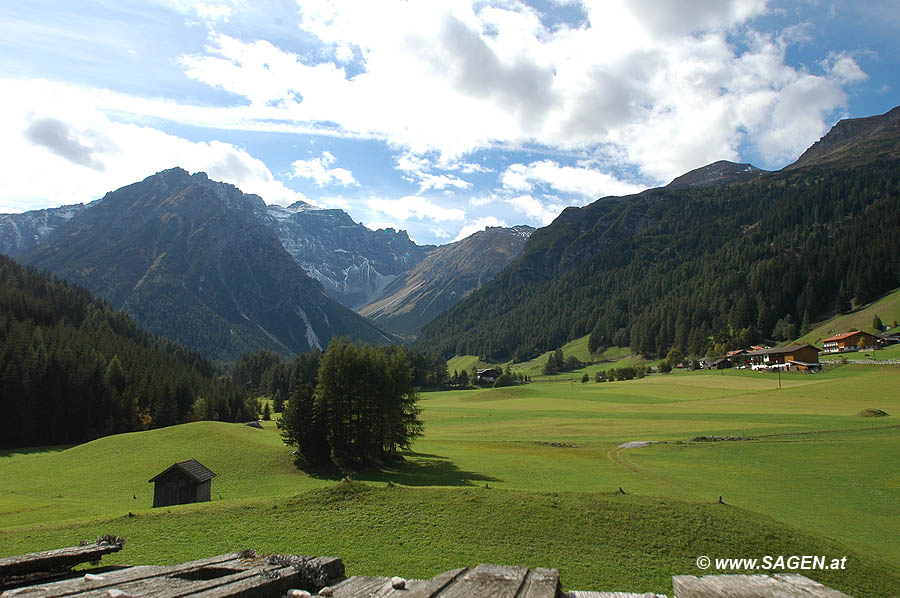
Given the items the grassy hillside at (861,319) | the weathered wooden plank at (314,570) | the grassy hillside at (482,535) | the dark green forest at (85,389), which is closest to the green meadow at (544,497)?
the grassy hillside at (482,535)

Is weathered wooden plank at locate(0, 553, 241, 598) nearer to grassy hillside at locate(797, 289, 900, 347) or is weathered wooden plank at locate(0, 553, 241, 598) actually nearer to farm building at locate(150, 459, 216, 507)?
farm building at locate(150, 459, 216, 507)

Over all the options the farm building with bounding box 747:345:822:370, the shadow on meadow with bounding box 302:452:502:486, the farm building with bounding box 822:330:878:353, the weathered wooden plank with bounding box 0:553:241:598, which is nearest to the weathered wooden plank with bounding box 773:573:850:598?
the weathered wooden plank with bounding box 0:553:241:598

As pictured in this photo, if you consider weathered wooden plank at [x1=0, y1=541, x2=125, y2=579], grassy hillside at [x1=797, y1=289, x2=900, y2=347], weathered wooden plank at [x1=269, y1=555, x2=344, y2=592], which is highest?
grassy hillside at [x1=797, y1=289, x2=900, y2=347]

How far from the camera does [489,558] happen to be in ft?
64.7

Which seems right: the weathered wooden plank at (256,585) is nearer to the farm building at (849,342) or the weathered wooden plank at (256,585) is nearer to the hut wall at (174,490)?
the hut wall at (174,490)

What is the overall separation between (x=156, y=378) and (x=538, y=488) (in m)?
101

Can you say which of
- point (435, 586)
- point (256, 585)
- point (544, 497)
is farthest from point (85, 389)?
point (435, 586)

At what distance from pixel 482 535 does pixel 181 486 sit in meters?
29.4

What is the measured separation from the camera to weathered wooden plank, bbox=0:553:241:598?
508cm

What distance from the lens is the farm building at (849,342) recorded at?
145875 mm

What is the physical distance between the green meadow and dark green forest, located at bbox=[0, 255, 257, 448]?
47.9 ft

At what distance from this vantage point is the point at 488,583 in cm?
523

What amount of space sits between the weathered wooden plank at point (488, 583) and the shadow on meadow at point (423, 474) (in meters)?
37.5

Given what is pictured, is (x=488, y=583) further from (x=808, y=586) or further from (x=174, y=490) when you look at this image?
(x=174, y=490)
